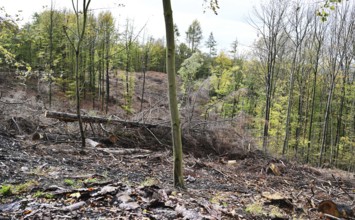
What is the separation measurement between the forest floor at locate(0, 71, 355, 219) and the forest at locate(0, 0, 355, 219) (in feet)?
2.08

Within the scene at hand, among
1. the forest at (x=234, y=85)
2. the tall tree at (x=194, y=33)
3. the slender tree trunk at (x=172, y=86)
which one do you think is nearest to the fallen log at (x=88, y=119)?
the forest at (x=234, y=85)

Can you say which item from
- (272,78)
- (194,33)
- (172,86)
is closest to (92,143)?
(172,86)

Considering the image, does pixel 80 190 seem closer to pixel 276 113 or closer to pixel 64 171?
pixel 64 171

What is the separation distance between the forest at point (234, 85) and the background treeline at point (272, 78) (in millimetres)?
79

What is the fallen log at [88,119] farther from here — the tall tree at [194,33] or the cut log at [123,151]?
the tall tree at [194,33]

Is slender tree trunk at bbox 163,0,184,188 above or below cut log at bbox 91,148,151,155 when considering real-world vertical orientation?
above

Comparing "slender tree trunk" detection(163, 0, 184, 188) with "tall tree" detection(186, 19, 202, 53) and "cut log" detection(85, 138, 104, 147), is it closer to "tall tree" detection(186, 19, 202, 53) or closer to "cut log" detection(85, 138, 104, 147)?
"cut log" detection(85, 138, 104, 147)

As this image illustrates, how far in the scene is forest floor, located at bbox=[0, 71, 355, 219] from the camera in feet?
10.9

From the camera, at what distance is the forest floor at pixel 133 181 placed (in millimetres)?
3311

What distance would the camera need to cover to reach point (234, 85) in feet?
101

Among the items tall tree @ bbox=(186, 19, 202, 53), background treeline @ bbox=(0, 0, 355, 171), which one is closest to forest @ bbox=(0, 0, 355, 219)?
background treeline @ bbox=(0, 0, 355, 171)

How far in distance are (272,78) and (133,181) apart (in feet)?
55.0

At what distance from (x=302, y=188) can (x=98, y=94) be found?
26801 mm

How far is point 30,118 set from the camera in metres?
9.52
